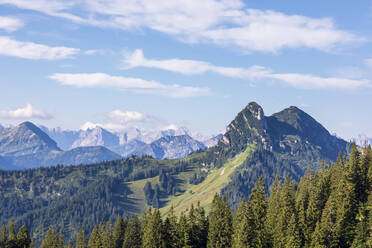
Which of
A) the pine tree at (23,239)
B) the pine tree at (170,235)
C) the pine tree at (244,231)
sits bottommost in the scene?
the pine tree at (23,239)

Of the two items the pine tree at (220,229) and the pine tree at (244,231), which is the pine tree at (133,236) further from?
the pine tree at (244,231)

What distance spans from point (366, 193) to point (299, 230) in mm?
19985

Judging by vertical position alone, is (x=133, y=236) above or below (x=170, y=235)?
below

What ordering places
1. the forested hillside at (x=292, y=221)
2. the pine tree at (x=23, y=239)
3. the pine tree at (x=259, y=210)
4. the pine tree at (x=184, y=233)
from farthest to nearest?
1. the pine tree at (x=23, y=239)
2. the pine tree at (x=184, y=233)
3. the pine tree at (x=259, y=210)
4. the forested hillside at (x=292, y=221)

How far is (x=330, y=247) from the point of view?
82750 millimetres

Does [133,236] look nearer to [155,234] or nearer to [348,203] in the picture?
[155,234]

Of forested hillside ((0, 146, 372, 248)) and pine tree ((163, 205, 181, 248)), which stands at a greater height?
forested hillside ((0, 146, 372, 248))

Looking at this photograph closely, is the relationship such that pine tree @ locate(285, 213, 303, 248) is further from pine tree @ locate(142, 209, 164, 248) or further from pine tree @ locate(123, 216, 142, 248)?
pine tree @ locate(123, 216, 142, 248)

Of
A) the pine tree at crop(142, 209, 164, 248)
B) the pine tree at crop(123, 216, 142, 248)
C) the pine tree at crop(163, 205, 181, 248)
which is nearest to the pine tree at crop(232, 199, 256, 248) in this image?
the pine tree at crop(163, 205, 181, 248)

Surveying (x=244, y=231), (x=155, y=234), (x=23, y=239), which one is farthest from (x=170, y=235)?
(x=23, y=239)

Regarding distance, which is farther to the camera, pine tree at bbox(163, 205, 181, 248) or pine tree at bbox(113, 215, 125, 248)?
pine tree at bbox(113, 215, 125, 248)

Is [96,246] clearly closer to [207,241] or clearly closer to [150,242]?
[150,242]

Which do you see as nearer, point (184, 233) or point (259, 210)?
point (259, 210)

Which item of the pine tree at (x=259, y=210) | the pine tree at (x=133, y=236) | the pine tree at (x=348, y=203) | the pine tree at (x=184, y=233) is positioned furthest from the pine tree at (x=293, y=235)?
the pine tree at (x=133, y=236)
